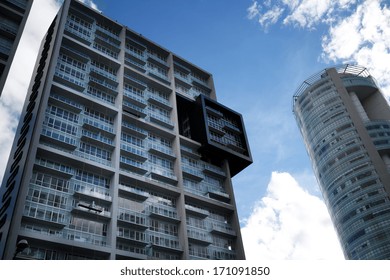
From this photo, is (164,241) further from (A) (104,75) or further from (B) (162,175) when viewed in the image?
(A) (104,75)

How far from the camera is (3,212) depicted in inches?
1964

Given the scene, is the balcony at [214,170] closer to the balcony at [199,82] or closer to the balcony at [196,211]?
the balcony at [196,211]

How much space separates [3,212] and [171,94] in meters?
41.4

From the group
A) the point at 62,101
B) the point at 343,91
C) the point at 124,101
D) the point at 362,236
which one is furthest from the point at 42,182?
the point at 343,91

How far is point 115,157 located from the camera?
60.0 m

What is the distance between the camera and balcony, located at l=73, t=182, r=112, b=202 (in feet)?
175

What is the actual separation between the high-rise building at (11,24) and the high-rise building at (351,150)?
8983cm

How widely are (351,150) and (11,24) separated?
9158 cm

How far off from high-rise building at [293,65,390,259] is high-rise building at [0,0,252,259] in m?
43.3

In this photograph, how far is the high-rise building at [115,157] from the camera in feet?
164

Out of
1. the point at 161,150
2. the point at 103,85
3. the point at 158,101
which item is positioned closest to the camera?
the point at 103,85

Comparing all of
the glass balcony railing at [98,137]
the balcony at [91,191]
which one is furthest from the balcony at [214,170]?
the balcony at [91,191]

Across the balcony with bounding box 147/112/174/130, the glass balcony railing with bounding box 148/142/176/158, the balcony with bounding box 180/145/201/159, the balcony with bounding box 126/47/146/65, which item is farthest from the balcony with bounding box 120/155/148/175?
the balcony with bounding box 126/47/146/65

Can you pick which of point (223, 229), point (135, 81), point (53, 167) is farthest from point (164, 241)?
point (135, 81)
